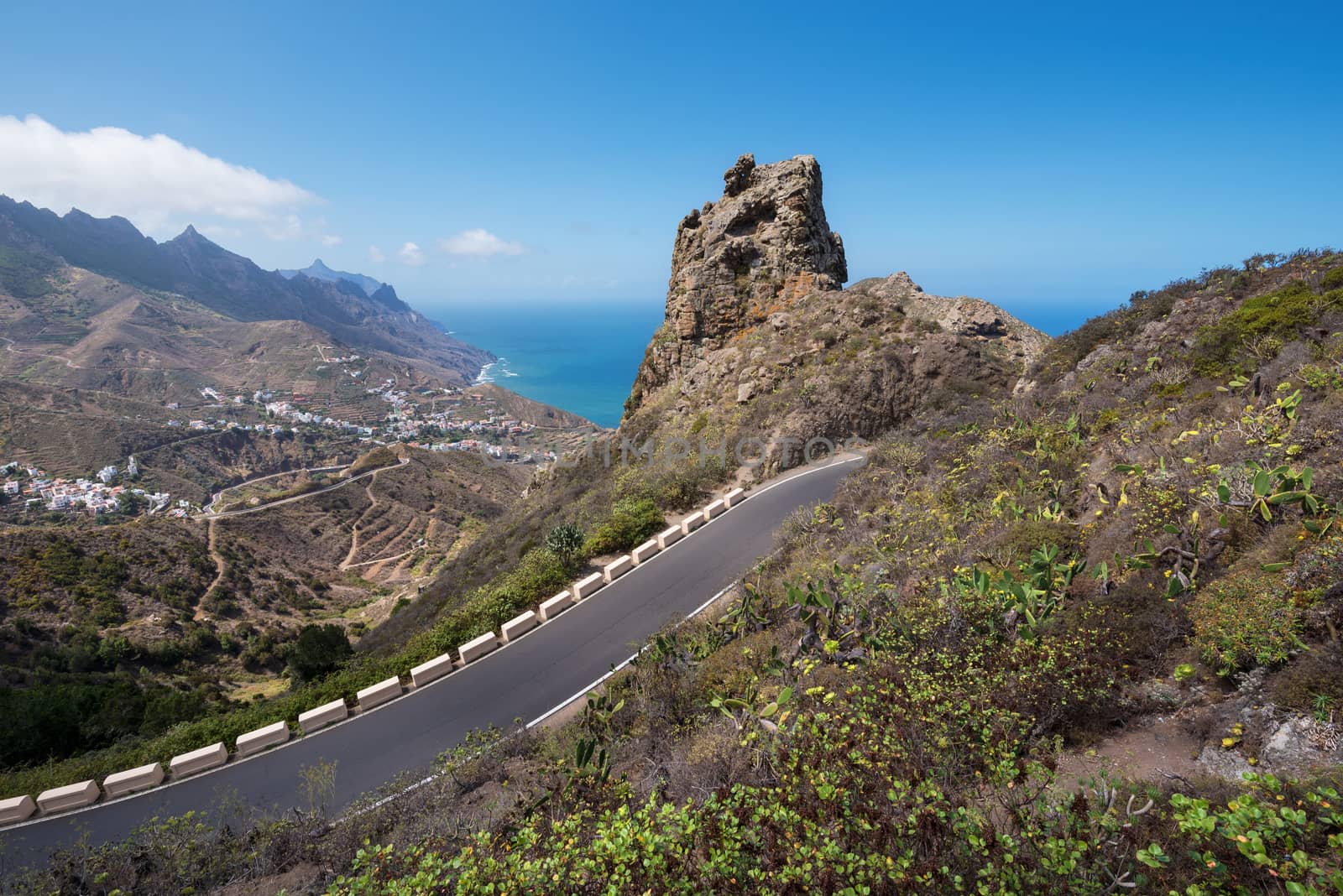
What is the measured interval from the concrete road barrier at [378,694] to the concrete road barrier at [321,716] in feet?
0.93

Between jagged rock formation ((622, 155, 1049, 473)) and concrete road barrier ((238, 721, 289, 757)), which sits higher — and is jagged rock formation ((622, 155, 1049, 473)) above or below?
above

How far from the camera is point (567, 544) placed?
13133mm

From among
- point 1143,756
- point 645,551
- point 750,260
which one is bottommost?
point 1143,756

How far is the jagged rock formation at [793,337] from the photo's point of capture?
19219mm

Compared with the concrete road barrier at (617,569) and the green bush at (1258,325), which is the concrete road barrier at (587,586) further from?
the green bush at (1258,325)

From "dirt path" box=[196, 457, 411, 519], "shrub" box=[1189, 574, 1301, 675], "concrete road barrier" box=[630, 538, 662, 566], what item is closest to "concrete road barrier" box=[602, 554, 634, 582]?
"concrete road barrier" box=[630, 538, 662, 566]

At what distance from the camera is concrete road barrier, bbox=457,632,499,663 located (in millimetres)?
10305

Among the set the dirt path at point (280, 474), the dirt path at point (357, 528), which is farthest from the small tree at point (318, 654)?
the dirt path at point (280, 474)

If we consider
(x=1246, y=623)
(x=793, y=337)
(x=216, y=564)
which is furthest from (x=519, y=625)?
(x=216, y=564)

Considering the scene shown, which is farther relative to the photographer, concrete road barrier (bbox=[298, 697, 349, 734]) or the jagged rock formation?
the jagged rock formation

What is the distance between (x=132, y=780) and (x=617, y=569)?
27.3 ft

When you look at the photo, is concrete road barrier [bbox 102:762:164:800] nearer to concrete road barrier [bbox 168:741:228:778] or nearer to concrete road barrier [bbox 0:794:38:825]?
concrete road barrier [bbox 168:741:228:778]

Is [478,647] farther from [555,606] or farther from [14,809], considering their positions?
[14,809]

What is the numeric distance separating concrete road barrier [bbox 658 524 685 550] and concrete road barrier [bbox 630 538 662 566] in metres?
0.12
